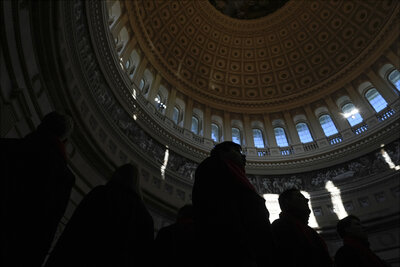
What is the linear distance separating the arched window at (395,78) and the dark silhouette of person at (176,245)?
1784 centimetres

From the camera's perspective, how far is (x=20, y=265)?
252 centimetres

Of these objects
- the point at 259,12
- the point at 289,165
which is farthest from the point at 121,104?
the point at 259,12

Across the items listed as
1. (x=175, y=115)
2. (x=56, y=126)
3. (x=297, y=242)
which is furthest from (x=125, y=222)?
(x=175, y=115)

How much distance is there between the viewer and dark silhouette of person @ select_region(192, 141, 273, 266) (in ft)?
7.55

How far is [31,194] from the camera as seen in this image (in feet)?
9.11

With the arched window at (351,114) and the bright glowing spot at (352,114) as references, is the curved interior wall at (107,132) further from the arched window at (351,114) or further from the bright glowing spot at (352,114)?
the bright glowing spot at (352,114)

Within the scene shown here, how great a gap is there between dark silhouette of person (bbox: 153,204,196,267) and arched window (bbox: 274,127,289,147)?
1644 cm

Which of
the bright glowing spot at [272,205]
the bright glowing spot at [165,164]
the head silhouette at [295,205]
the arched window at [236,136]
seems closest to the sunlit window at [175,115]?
the bright glowing spot at [165,164]

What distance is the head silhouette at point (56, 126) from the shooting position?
11.0ft

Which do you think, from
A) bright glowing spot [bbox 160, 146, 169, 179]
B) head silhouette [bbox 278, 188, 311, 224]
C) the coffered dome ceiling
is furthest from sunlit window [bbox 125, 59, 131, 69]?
head silhouette [bbox 278, 188, 311, 224]

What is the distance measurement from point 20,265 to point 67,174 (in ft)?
3.16

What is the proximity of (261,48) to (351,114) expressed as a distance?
30.2ft

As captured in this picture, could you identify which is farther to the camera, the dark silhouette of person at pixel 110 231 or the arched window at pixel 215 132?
the arched window at pixel 215 132

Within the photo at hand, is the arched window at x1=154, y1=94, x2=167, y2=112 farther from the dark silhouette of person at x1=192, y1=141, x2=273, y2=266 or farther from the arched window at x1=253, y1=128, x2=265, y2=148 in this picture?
the dark silhouette of person at x1=192, y1=141, x2=273, y2=266
